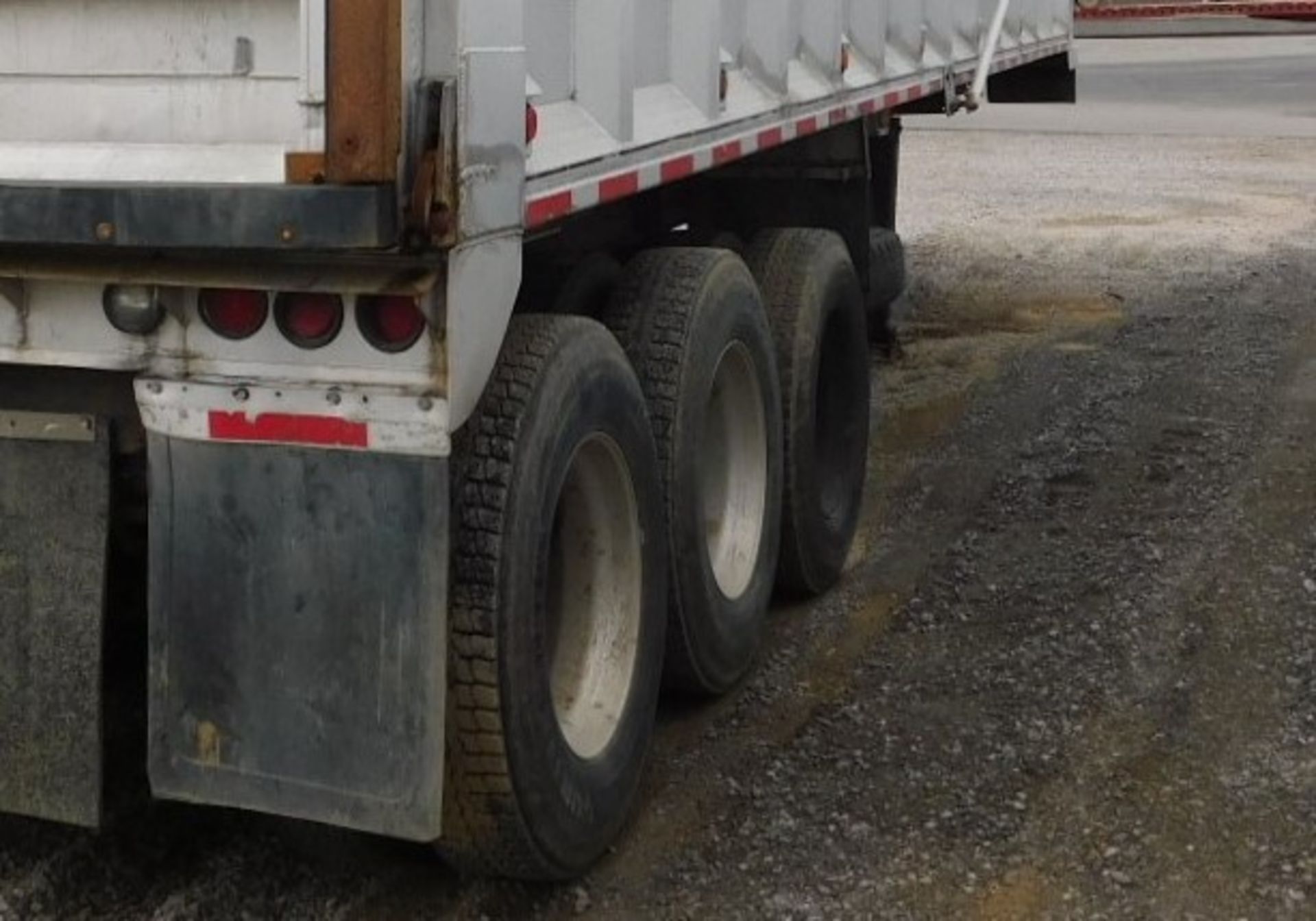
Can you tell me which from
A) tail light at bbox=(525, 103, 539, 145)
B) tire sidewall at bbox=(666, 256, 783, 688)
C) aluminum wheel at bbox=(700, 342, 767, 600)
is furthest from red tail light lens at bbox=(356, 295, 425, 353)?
aluminum wheel at bbox=(700, 342, 767, 600)

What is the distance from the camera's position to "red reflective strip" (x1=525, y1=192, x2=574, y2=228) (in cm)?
340

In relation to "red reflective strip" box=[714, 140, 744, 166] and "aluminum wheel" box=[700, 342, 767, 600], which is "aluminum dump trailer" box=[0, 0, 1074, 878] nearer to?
"red reflective strip" box=[714, 140, 744, 166]

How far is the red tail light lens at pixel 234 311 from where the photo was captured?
320 centimetres

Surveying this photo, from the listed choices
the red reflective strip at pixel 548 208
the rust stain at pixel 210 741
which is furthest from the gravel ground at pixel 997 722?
the red reflective strip at pixel 548 208

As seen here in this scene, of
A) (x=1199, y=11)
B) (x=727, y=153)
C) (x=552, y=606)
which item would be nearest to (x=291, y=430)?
(x=552, y=606)

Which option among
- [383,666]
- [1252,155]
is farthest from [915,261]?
[383,666]

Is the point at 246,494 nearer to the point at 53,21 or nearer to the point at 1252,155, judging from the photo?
the point at 53,21

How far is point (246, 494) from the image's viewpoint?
3266 mm

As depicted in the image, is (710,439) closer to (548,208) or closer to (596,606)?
(596,606)

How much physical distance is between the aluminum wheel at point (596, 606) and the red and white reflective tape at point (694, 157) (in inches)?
23.7

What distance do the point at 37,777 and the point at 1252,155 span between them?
57.0ft

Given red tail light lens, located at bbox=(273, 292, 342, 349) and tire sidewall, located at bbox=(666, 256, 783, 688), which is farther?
tire sidewall, located at bbox=(666, 256, 783, 688)

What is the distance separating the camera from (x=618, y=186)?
3910mm

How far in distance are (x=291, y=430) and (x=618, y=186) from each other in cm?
100
